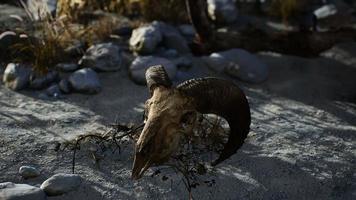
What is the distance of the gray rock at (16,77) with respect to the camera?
6852mm

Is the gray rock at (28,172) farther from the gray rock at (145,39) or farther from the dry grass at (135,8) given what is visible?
the dry grass at (135,8)

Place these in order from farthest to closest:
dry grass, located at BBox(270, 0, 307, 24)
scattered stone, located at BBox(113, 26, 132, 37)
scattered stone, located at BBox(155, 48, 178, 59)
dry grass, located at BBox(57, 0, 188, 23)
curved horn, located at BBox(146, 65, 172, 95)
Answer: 1. dry grass, located at BBox(270, 0, 307, 24)
2. dry grass, located at BBox(57, 0, 188, 23)
3. scattered stone, located at BBox(113, 26, 132, 37)
4. scattered stone, located at BBox(155, 48, 178, 59)
5. curved horn, located at BBox(146, 65, 172, 95)

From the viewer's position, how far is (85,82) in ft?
22.5

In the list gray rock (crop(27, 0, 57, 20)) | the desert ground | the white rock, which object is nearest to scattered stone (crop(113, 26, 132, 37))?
the desert ground

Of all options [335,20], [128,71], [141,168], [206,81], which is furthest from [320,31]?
[141,168]

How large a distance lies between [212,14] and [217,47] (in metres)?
1.08

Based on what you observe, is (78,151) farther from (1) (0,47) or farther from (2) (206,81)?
(1) (0,47)

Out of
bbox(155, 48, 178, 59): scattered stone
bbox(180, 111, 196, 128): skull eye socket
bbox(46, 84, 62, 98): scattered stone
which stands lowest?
bbox(46, 84, 62, 98): scattered stone

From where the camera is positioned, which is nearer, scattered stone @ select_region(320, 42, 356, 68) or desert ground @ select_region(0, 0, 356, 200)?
desert ground @ select_region(0, 0, 356, 200)

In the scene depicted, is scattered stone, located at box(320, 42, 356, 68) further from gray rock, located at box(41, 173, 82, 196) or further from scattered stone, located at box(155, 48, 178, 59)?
gray rock, located at box(41, 173, 82, 196)

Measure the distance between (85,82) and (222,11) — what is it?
2.90m

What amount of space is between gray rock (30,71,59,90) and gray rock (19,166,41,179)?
1961 millimetres

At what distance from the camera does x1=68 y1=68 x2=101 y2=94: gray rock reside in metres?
6.84

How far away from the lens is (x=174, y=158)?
17.0 feet
